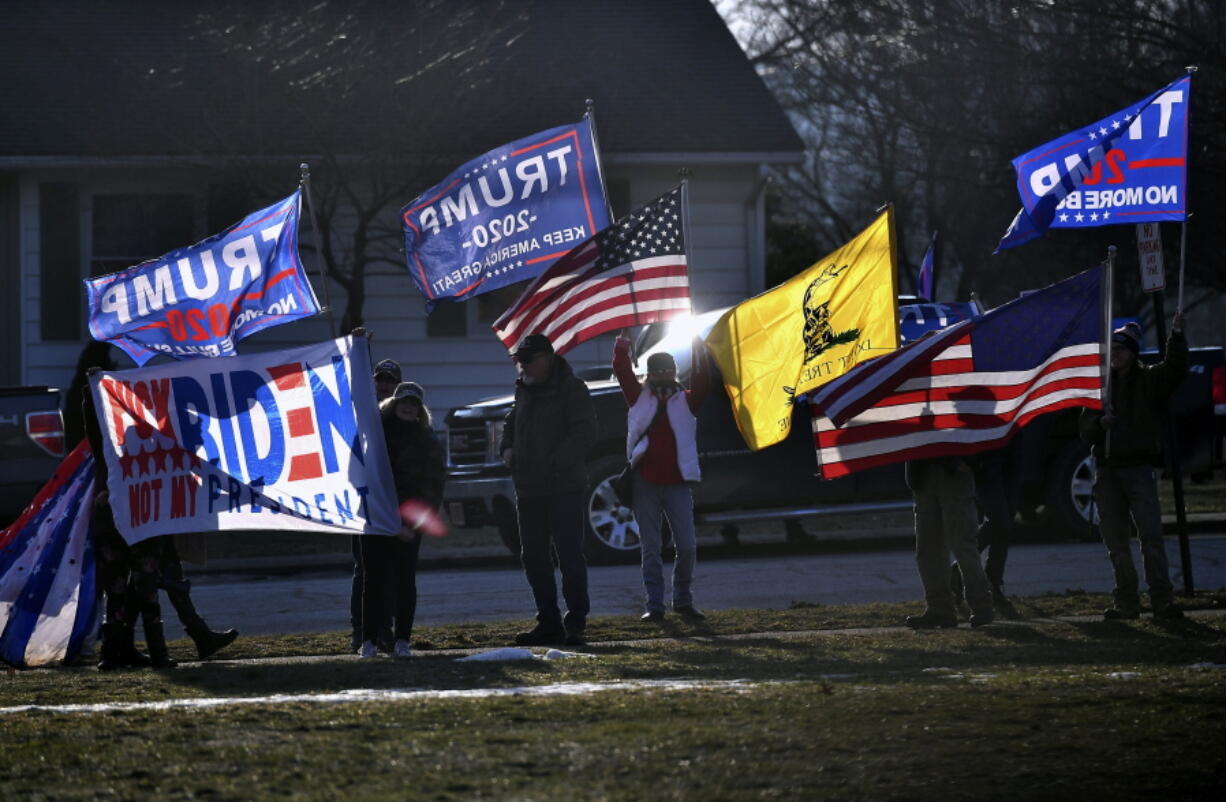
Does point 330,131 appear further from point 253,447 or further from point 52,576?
point 253,447

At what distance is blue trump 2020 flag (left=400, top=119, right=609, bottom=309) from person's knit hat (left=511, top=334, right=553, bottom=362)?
5.69 feet

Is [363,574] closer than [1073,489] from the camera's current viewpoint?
Yes

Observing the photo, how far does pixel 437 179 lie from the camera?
19.9 meters

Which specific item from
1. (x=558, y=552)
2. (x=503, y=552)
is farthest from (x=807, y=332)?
(x=503, y=552)

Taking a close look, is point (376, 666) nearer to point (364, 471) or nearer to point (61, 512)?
point (364, 471)

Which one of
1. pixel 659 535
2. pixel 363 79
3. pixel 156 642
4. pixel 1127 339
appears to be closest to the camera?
pixel 156 642

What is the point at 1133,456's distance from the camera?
10320mm

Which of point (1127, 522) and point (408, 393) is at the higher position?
point (408, 393)

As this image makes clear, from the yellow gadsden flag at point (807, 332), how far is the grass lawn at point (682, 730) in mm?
1781

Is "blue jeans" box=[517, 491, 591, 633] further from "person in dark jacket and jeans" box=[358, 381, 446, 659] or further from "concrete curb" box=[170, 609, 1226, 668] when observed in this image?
"person in dark jacket and jeans" box=[358, 381, 446, 659]

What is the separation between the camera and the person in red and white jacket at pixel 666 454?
11.2 meters

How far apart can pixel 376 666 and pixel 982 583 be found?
3.41 metres

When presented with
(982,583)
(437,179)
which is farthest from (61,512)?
(437,179)

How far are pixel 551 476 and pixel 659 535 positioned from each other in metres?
1.45
